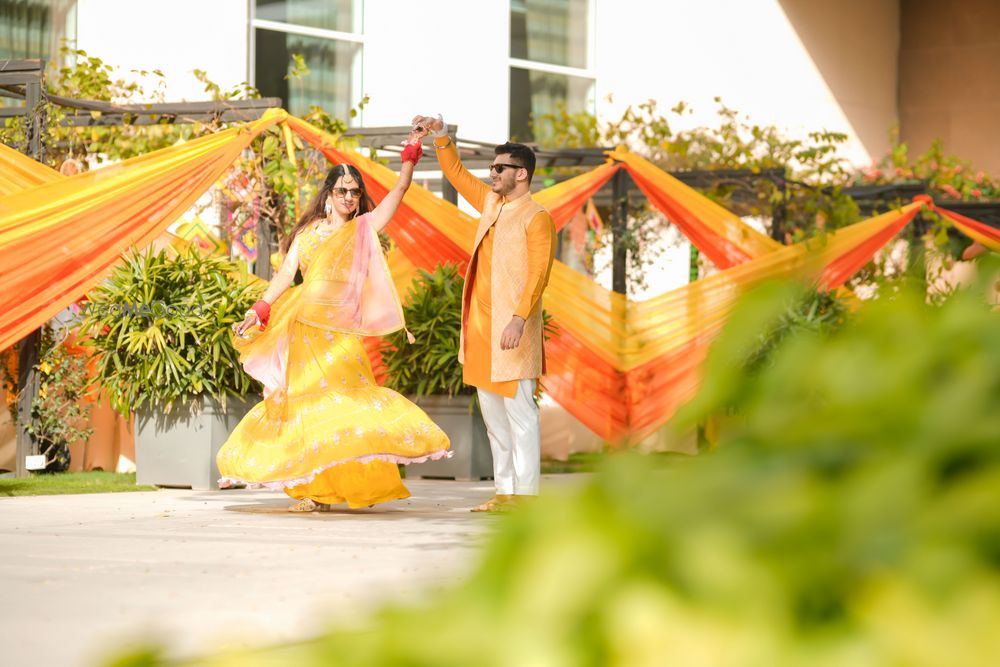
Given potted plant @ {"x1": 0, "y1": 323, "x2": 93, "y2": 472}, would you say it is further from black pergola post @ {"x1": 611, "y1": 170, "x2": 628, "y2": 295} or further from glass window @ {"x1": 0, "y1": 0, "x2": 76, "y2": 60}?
black pergola post @ {"x1": 611, "y1": 170, "x2": 628, "y2": 295}

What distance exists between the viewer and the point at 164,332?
923 cm

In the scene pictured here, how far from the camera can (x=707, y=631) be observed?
567 millimetres

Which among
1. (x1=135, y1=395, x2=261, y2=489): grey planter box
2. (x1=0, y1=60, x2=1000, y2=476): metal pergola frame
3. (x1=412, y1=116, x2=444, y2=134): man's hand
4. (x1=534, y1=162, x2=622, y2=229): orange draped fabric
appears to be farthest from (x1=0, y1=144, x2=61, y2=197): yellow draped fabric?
(x1=534, y1=162, x2=622, y2=229): orange draped fabric

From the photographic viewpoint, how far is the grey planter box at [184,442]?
909 centimetres

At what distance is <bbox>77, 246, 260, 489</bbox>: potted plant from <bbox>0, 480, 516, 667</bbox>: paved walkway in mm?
684

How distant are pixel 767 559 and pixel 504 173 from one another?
678cm

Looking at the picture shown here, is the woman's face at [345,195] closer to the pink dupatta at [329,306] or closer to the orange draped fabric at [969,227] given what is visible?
the pink dupatta at [329,306]

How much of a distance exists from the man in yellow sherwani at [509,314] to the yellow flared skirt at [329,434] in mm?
329

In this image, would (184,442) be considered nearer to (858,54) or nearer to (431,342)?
(431,342)

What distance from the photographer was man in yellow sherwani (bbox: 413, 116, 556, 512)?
7.18m

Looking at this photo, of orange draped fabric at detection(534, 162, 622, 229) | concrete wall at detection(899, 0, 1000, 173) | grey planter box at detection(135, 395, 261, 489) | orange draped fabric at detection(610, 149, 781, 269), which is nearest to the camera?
grey planter box at detection(135, 395, 261, 489)

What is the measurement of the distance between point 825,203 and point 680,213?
2488mm

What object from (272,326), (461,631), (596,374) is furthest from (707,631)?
(596,374)

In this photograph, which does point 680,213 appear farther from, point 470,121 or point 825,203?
point 470,121
